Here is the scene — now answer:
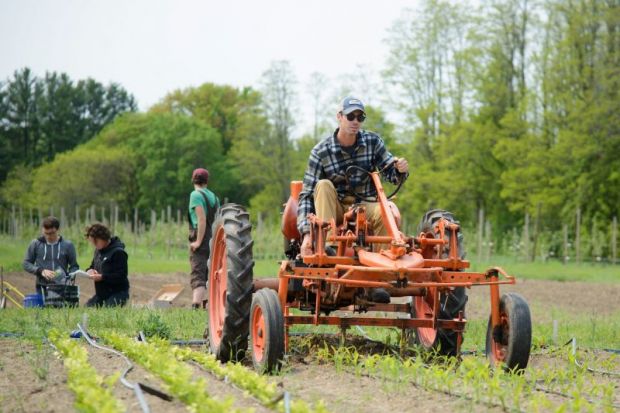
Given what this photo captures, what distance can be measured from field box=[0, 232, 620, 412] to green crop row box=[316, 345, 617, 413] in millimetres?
11

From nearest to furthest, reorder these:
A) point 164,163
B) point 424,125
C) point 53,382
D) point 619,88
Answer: point 53,382, point 619,88, point 424,125, point 164,163

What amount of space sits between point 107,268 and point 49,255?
0.87 metres

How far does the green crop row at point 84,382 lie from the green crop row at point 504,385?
1759mm

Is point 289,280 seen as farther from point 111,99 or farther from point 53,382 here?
point 111,99

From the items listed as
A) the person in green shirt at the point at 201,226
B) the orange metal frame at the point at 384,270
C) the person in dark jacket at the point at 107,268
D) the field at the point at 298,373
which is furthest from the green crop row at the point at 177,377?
the person in dark jacket at the point at 107,268

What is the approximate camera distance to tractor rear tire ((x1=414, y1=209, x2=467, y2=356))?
294 inches

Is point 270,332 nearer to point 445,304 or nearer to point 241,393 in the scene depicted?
point 241,393

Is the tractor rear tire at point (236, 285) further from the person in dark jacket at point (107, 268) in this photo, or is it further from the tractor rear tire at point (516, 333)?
the person in dark jacket at point (107, 268)

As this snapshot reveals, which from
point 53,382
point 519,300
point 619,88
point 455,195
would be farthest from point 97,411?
point 455,195

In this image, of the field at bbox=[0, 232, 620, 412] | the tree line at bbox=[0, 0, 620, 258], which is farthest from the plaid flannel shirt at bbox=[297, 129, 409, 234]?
the tree line at bbox=[0, 0, 620, 258]

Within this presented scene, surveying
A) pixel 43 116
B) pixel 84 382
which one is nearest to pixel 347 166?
pixel 84 382

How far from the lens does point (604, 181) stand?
3272 centimetres

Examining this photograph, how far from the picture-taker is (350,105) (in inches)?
298

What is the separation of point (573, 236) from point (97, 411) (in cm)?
3058
